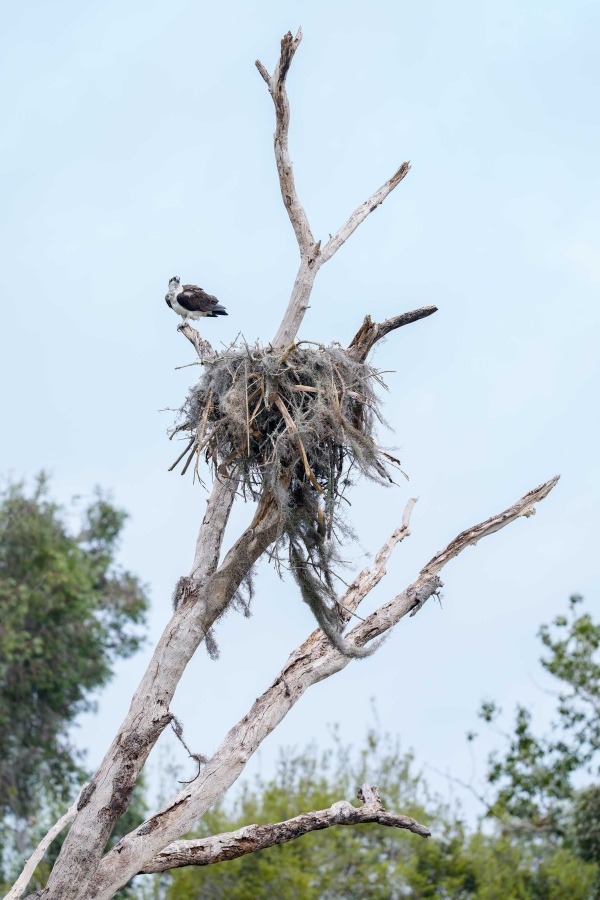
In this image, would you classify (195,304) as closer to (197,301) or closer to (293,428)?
(197,301)

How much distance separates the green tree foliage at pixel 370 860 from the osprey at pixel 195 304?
31.1ft

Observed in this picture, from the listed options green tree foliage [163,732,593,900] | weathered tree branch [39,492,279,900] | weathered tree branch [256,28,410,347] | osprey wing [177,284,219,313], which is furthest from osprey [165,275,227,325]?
green tree foliage [163,732,593,900]

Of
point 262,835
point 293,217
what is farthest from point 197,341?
point 262,835

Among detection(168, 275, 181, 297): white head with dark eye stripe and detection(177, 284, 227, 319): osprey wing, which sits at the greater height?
detection(168, 275, 181, 297): white head with dark eye stripe

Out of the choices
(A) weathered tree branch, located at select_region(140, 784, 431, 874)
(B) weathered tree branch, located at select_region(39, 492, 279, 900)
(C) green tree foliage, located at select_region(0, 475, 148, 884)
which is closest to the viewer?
(B) weathered tree branch, located at select_region(39, 492, 279, 900)

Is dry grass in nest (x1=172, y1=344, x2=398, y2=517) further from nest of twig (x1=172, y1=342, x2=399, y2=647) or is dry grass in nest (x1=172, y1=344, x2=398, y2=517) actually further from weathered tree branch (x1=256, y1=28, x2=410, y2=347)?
weathered tree branch (x1=256, y1=28, x2=410, y2=347)

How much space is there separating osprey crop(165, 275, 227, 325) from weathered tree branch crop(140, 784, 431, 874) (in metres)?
3.94

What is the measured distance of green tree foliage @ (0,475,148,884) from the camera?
76.8 feet

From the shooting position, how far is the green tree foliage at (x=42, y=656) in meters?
23.4

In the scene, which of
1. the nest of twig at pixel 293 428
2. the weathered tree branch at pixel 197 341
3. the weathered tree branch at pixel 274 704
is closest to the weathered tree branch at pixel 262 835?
the weathered tree branch at pixel 274 704

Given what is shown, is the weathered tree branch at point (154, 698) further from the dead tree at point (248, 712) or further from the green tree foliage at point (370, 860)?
the green tree foliage at point (370, 860)

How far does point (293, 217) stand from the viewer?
873cm

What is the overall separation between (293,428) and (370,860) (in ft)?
38.3

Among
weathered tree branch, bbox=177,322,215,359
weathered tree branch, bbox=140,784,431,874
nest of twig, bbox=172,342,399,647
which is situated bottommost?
weathered tree branch, bbox=140,784,431,874
